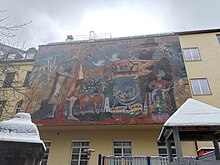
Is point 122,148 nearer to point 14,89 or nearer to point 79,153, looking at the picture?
point 79,153

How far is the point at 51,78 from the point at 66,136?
520 cm

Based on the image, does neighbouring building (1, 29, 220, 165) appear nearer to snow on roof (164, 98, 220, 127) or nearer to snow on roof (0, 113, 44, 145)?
snow on roof (164, 98, 220, 127)

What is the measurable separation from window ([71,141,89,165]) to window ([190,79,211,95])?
30.1ft

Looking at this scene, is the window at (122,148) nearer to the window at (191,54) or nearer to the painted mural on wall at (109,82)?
the painted mural on wall at (109,82)

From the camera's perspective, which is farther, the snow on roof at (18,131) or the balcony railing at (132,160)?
the balcony railing at (132,160)

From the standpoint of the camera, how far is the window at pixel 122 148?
13.7 meters

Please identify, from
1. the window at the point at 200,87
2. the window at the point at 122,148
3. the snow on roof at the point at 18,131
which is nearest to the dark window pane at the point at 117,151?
the window at the point at 122,148

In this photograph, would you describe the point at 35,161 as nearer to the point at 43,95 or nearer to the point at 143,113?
the point at 143,113

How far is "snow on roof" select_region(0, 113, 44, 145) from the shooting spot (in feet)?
14.9

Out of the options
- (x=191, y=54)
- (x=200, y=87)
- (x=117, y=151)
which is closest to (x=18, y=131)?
(x=117, y=151)

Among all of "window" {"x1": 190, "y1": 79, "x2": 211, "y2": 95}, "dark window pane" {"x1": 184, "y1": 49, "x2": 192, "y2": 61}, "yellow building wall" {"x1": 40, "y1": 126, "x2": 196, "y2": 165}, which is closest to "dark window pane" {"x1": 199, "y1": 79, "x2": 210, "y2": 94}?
"window" {"x1": 190, "y1": 79, "x2": 211, "y2": 95}

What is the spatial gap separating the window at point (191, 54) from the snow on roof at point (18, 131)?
47.9 feet

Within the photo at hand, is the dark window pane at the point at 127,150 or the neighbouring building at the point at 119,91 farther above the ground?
the neighbouring building at the point at 119,91

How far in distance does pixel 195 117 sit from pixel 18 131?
4747 millimetres
